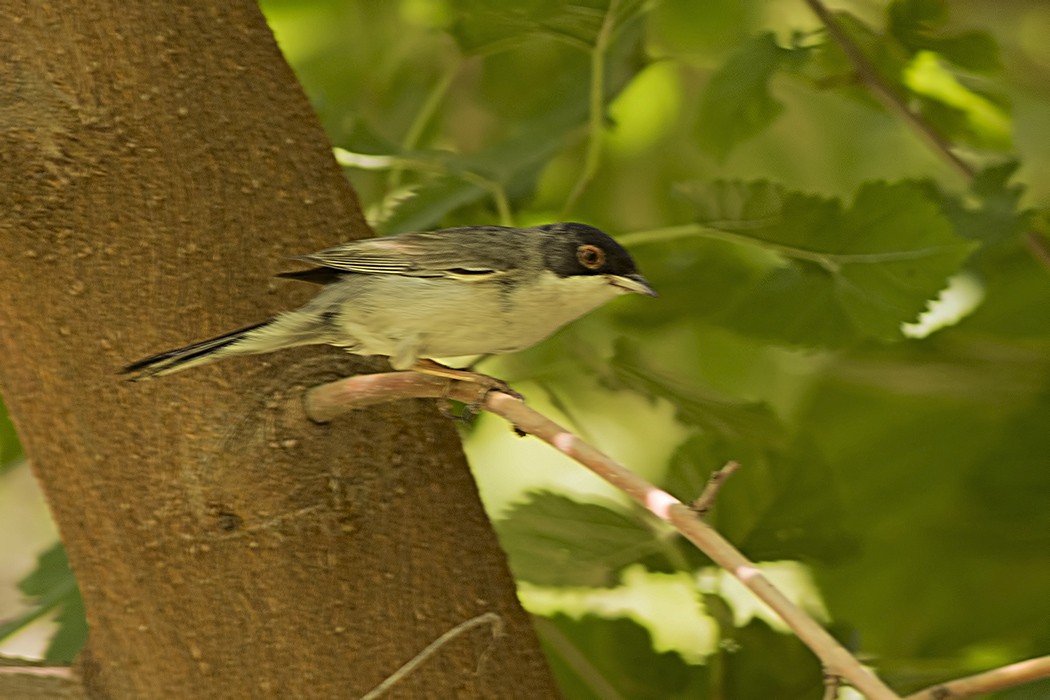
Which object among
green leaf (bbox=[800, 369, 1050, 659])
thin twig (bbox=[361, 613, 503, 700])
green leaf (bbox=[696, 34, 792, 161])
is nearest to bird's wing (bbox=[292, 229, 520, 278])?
thin twig (bbox=[361, 613, 503, 700])

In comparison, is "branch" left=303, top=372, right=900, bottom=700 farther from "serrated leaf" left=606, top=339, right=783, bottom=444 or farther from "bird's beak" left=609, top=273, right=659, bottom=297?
"serrated leaf" left=606, top=339, right=783, bottom=444

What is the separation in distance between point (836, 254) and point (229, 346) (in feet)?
1.94

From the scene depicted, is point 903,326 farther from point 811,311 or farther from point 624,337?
point 624,337

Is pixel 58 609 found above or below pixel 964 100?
below

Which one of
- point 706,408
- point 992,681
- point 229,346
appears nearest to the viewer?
point 992,681

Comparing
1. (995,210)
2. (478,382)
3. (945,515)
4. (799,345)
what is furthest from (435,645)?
(995,210)

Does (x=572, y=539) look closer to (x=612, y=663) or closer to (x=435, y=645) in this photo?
(x=612, y=663)

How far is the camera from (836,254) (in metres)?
0.96

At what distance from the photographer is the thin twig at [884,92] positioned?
96 cm

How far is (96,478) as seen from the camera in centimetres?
74

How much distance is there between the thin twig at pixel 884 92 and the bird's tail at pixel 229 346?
2.07 ft

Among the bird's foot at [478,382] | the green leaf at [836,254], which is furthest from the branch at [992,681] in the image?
the green leaf at [836,254]

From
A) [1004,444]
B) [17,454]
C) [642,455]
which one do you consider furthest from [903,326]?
[17,454]

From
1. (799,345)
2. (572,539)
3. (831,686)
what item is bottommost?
(572,539)
